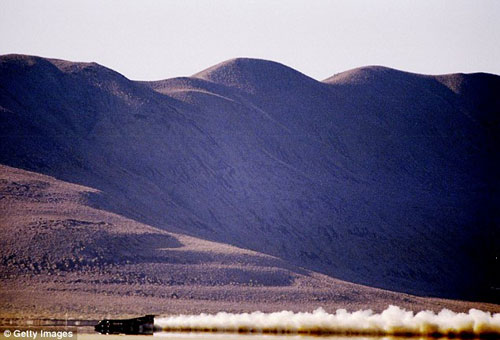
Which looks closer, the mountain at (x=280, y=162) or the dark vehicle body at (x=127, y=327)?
the dark vehicle body at (x=127, y=327)

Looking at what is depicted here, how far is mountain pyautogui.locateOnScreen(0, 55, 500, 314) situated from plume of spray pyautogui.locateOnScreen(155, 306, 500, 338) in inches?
1885

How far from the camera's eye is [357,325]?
41.8 meters

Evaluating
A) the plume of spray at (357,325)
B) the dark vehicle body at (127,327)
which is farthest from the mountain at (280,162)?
the plume of spray at (357,325)

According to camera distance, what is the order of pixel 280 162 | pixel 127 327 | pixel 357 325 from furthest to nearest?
pixel 280 162 < pixel 127 327 < pixel 357 325

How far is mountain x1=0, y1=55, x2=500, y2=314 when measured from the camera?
99.1 m

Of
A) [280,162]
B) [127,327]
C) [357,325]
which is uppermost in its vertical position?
[280,162]

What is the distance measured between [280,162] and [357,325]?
78194mm

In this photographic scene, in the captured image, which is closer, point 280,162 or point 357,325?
point 357,325

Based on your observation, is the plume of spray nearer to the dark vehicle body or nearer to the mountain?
the dark vehicle body

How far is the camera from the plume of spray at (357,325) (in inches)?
1558

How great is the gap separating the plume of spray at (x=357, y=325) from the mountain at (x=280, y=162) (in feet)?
A: 157

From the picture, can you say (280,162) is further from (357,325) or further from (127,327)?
(357,325)

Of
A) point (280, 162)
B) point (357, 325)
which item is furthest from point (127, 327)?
point (280, 162)

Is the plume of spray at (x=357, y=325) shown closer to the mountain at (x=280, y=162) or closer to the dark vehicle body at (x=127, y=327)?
the dark vehicle body at (x=127, y=327)
